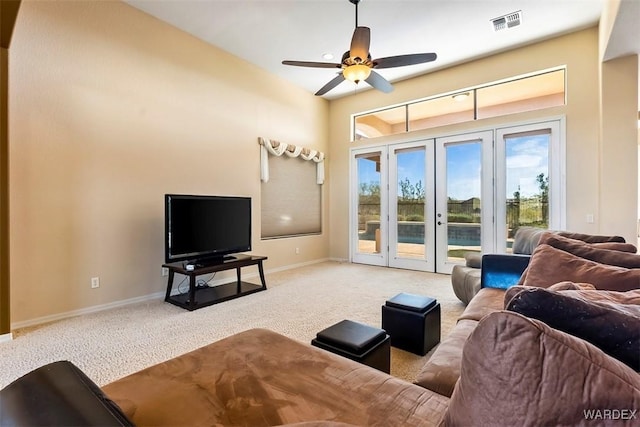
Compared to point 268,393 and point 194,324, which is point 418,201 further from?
point 268,393

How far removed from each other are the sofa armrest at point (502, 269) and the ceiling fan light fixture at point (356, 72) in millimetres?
2153

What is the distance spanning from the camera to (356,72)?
3.09 meters

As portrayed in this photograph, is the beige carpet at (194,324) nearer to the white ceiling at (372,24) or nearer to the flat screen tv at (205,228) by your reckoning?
the flat screen tv at (205,228)

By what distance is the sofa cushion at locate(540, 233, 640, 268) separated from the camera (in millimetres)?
1609

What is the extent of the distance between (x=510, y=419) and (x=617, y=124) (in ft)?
15.7

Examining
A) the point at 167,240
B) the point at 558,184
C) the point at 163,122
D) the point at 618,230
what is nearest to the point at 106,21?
the point at 163,122

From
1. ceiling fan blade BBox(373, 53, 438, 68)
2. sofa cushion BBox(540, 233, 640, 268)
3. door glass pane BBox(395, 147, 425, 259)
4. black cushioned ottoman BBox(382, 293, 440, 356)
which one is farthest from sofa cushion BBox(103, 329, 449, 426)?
door glass pane BBox(395, 147, 425, 259)

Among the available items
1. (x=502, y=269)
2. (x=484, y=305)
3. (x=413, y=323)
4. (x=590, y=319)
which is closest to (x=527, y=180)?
(x=502, y=269)

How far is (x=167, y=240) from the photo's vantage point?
11.2ft

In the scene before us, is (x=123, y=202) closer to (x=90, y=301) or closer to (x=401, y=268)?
(x=90, y=301)

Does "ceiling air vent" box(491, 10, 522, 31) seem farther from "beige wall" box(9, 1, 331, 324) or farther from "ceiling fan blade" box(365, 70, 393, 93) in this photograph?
"beige wall" box(9, 1, 331, 324)

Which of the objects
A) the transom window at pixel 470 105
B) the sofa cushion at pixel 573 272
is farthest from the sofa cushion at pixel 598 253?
the transom window at pixel 470 105

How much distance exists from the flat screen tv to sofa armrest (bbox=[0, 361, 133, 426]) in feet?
9.32

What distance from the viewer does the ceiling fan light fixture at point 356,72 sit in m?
3.06
